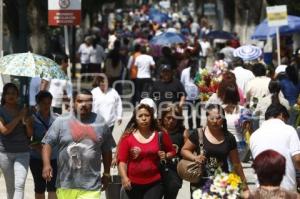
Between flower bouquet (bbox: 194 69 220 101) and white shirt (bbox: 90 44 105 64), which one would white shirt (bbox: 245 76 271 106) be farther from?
white shirt (bbox: 90 44 105 64)

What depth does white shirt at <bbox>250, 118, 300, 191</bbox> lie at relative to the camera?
906 centimetres

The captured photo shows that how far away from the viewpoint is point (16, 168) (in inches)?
428

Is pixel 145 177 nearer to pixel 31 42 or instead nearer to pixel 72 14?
pixel 72 14

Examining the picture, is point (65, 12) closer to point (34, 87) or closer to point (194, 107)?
point (34, 87)

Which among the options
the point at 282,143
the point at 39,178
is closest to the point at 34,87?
the point at 39,178

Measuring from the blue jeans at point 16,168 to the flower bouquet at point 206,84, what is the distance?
5341mm

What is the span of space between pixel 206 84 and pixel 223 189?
28.9 feet

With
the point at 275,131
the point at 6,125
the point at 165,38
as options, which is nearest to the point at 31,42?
the point at 165,38

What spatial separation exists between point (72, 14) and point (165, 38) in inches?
657

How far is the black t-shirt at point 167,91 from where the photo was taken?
15.8 meters

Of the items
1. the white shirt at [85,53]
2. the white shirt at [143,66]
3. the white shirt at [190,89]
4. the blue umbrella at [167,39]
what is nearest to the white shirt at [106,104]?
the white shirt at [190,89]

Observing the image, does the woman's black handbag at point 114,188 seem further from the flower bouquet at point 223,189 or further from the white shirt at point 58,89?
the white shirt at point 58,89

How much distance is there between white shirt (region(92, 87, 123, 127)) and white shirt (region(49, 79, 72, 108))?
56.9 inches

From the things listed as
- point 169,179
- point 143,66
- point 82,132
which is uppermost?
point 143,66
